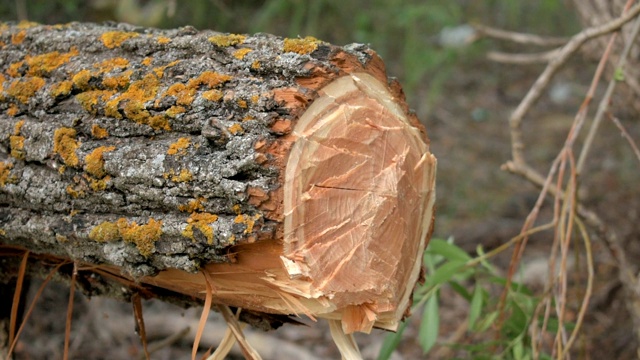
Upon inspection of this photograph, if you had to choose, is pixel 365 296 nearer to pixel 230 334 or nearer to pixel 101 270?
pixel 230 334

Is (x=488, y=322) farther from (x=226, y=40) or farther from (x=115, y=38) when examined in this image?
(x=115, y=38)

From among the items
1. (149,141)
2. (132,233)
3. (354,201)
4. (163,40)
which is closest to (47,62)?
(163,40)

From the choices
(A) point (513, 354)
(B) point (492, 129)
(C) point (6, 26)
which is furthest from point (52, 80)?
(B) point (492, 129)

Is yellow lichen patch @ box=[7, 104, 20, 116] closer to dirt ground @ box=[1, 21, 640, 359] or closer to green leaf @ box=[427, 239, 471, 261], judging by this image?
dirt ground @ box=[1, 21, 640, 359]

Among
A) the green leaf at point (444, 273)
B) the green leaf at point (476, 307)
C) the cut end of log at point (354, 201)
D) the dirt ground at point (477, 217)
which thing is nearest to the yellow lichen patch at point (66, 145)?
the cut end of log at point (354, 201)

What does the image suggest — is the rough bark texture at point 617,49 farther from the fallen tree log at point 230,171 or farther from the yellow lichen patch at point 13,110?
the yellow lichen patch at point 13,110

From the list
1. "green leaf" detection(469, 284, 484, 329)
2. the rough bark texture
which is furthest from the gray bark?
the rough bark texture
